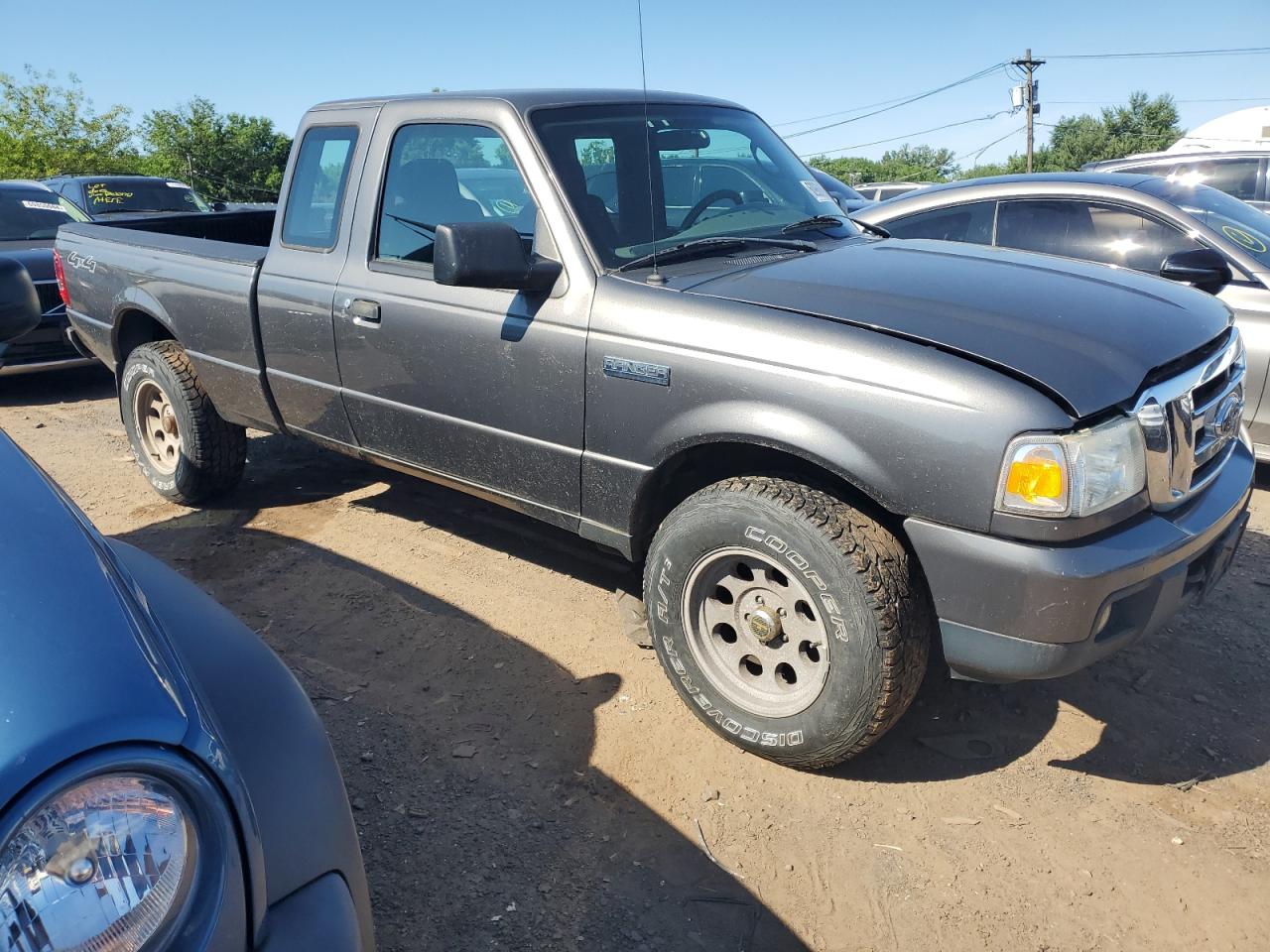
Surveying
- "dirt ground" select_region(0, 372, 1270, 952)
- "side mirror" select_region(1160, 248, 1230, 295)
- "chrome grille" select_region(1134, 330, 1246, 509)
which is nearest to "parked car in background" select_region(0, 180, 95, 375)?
"dirt ground" select_region(0, 372, 1270, 952)

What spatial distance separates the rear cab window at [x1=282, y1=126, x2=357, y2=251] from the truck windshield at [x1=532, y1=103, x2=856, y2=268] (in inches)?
41.1

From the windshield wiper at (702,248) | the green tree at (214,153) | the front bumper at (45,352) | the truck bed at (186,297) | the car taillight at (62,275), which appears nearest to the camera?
the windshield wiper at (702,248)

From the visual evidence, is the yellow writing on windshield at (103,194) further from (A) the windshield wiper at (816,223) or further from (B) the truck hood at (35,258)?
(A) the windshield wiper at (816,223)

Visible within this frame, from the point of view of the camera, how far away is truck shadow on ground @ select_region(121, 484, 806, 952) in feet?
7.57

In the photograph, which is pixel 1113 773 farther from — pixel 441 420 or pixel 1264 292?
pixel 1264 292

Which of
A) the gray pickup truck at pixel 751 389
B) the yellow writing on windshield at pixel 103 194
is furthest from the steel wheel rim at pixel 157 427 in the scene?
the yellow writing on windshield at pixel 103 194

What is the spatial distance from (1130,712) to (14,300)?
11.6ft

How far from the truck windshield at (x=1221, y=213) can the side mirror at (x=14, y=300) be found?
5.14m

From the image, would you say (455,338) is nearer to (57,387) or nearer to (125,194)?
(57,387)

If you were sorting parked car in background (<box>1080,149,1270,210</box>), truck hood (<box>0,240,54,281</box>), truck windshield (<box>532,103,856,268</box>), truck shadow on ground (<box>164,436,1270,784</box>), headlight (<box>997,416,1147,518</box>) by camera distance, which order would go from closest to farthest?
headlight (<box>997,416,1147,518</box>), truck shadow on ground (<box>164,436,1270,784</box>), truck windshield (<box>532,103,856,268</box>), truck hood (<box>0,240,54,281</box>), parked car in background (<box>1080,149,1270,210</box>)

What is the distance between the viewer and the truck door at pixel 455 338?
10.4 feet

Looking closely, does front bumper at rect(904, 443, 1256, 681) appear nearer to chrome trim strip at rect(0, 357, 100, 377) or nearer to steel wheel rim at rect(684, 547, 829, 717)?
steel wheel rim at rect(684, 547, 829, 717)

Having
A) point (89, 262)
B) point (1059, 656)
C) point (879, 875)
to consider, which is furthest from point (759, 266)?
point (89, 262)

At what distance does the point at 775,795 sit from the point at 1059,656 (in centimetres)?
91
